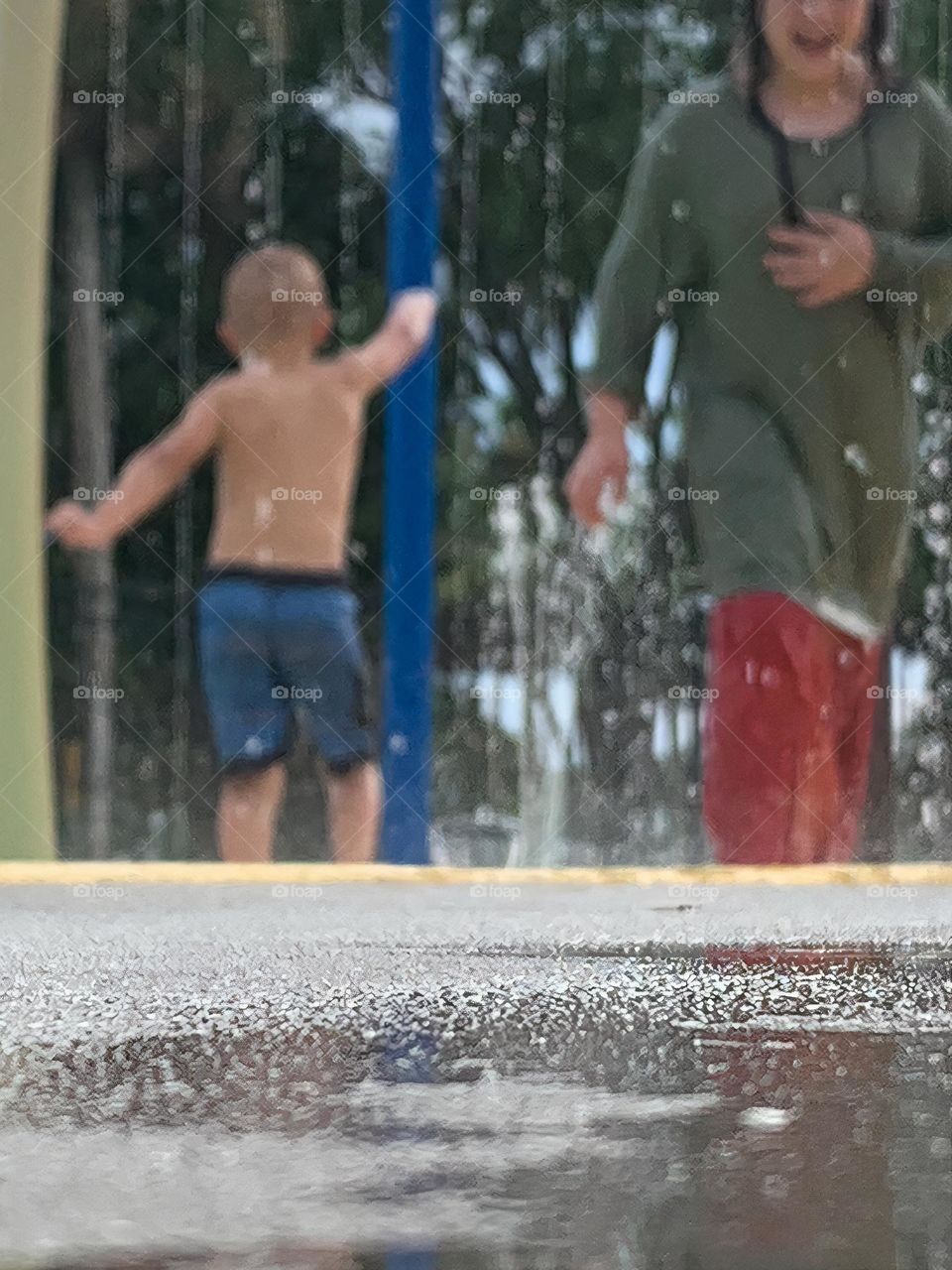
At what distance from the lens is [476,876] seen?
4.19 meters

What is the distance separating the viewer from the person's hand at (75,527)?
176 inches

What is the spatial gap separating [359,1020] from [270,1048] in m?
0.24

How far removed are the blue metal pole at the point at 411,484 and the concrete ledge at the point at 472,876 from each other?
15cm

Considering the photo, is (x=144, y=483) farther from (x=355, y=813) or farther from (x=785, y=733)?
(x=785, y=733)

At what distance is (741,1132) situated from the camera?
1.70 m

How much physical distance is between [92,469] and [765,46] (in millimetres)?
1803

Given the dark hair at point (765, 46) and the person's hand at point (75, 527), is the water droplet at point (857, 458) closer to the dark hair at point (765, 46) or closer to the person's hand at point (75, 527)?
the dark hair at point (765, 46)

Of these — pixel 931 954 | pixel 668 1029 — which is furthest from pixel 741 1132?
pixel 931 954

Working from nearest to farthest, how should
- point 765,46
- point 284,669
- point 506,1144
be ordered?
1. point 506,1144
2. point 284,669
3. point 765,46

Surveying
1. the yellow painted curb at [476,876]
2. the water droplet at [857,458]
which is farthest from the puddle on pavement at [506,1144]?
the water droplet at [857,458]

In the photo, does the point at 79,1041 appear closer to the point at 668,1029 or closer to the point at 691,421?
the point at 668,1029

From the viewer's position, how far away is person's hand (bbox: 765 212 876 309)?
433cm

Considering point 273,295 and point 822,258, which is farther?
→ point 273,295

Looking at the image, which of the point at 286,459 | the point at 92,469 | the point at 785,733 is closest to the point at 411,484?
the point at 286,459
